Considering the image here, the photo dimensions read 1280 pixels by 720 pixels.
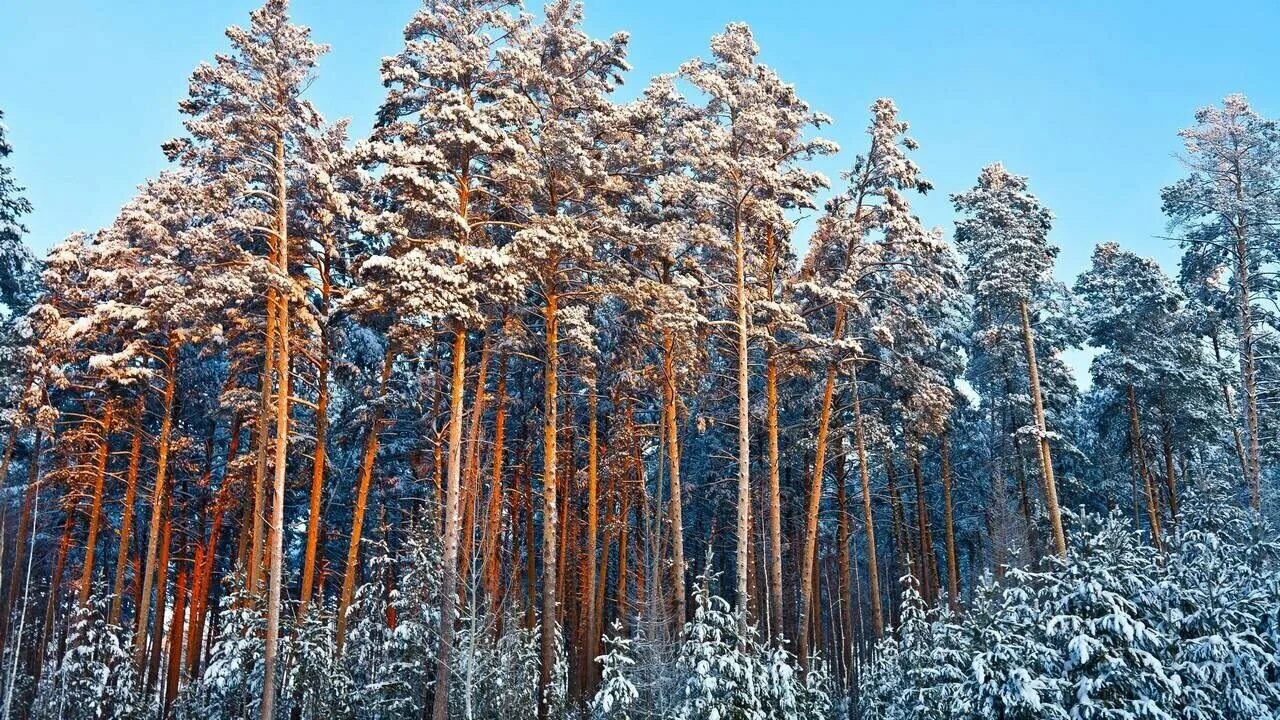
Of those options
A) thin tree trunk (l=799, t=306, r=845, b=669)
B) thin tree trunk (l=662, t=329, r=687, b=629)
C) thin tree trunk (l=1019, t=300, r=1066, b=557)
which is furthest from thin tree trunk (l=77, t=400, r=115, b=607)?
thin tree trunk (l=1019, t=300, r=1066, b=557)

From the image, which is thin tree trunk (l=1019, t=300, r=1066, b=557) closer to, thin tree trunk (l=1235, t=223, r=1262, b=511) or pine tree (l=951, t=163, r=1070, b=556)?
pine tree (l=951, t=163, r=1070, b=556)

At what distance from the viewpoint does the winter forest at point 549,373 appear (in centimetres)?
1502

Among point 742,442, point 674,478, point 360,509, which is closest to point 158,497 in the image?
point 360,509

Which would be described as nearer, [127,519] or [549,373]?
[549,373]

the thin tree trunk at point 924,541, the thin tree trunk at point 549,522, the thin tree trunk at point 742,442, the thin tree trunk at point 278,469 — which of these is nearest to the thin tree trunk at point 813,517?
the thin tree trunk at point 742,442

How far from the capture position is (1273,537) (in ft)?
59.1

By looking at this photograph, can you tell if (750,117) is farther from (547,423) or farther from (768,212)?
(547,423)

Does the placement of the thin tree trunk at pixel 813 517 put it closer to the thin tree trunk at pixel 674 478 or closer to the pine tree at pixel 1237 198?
the thin tree trunk at pixel 674 478

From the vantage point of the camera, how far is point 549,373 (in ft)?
61.5

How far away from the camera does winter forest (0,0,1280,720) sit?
1502cm

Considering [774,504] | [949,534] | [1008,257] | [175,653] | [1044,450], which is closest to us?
[774,504]

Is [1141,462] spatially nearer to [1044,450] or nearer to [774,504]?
[1044,450]

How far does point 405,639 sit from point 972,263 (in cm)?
2084

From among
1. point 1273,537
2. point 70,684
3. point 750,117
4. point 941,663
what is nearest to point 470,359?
point 750,117
